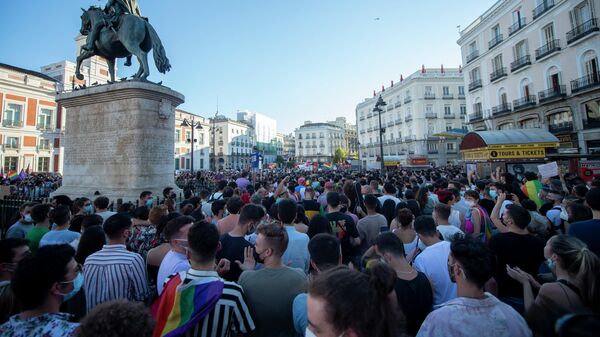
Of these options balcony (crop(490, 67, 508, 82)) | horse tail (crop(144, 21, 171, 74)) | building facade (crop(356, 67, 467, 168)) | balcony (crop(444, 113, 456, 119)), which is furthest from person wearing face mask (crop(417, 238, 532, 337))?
balcony (crop(444, 113, 456, 119))

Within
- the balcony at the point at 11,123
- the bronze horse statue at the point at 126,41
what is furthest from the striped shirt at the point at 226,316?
the balcony at the point at 11,123

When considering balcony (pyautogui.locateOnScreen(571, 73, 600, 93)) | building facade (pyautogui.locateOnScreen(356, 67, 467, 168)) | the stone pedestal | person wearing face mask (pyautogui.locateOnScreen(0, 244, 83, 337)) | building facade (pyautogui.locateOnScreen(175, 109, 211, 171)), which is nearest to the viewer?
person wearing face mask (pyautogui.locateOnScreen(0, 244, 83, 337))

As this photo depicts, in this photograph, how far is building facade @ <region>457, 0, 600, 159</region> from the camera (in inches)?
755

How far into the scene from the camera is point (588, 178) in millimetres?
9852

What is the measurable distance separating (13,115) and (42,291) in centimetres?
4453

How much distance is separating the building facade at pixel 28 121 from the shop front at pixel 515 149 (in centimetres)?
3977

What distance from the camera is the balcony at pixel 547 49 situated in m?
21.0

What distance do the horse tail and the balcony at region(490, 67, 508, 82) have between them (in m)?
30.3

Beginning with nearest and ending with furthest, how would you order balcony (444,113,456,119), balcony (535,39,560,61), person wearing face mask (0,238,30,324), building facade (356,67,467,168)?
person wearing face mask (0,238,30,324)
balcony (535,39,560,61)
building facade (356,67,467,168)
balcony (444,113,456,119)

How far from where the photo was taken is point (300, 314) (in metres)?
1.87

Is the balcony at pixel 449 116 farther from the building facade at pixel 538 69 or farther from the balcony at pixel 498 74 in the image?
the balcony at pixel 498 74

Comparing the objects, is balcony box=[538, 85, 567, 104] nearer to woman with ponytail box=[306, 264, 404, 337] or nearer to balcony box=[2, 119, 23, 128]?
woman with ponytail box=[306, 264, 404, 337]

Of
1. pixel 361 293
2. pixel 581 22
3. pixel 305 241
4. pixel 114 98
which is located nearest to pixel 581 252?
pixel 361 293

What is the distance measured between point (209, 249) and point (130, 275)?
3.58 ft
